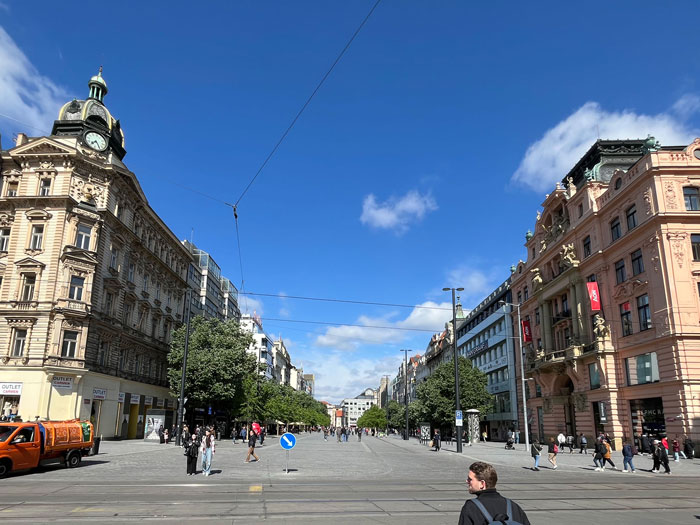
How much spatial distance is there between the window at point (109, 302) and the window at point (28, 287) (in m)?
5.39

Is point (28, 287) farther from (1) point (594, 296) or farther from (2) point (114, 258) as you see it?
(1) point (594, 296)

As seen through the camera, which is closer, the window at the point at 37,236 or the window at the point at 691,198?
the window at the point at 691,198

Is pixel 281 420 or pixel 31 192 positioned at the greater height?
pixel 31 192

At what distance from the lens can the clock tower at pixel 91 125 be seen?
147 feet

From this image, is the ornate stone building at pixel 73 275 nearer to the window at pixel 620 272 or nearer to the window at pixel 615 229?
the window at pixel 620 272

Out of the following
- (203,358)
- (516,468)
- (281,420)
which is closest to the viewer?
(516,468)

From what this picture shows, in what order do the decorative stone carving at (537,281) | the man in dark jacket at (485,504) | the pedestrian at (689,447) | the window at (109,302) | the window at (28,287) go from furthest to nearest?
the decorative stone carving at (537,281) → the window at (109,302) → the window at (28,287) → the pedestrian at (689,447) → the man in dark jacket at (485,504)

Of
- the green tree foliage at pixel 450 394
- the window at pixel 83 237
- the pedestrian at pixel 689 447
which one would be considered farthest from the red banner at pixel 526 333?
the window at pixel 83 237

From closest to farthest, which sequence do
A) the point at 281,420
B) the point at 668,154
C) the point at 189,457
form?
the point at 189,457 < the point at 668,154 < the point at 281,420

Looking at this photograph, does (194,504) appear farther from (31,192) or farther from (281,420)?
(281,420)

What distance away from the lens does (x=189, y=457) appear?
755 inches

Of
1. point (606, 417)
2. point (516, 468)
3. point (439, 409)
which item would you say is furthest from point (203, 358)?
point (606, 417)

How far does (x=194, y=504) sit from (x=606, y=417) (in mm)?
35317

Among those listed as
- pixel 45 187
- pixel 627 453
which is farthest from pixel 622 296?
pixel 45 187
